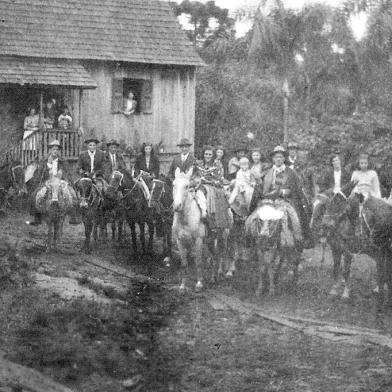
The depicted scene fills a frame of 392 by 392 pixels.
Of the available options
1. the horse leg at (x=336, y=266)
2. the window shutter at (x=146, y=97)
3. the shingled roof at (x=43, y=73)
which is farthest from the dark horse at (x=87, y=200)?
the window shutter at (x=146, y=97)

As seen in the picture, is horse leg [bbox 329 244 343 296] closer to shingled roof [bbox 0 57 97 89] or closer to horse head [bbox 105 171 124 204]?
horse head [bbox 105 171 124 204]

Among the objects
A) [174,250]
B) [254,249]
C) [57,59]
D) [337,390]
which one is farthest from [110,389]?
[57,59]

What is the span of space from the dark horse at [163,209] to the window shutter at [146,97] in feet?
33.4

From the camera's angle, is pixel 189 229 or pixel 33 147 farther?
pixel 33 147

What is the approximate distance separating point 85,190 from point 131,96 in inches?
424

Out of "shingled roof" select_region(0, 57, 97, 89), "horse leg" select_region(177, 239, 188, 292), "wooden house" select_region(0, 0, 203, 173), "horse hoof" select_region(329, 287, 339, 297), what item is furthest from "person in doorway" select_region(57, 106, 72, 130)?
"horse hoof" select_region(329, 287, 339, 297)

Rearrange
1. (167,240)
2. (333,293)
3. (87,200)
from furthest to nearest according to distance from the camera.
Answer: (167,240) < (87,200) < (333,293)

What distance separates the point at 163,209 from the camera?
15.4 meters

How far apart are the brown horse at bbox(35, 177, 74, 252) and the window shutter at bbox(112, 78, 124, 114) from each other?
10485 mm

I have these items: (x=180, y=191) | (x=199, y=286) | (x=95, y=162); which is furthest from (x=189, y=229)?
(x=95, y=162)

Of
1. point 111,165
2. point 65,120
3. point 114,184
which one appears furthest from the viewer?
point 65,120

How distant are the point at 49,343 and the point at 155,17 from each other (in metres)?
19.6

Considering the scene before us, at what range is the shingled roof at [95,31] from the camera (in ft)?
78.1

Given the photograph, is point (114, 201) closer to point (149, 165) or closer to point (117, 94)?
point (149, 165)
